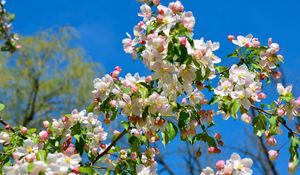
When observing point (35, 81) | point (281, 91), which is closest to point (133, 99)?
point (281, 91)

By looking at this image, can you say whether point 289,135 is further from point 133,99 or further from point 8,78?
point 8,78

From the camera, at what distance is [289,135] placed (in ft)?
6.48

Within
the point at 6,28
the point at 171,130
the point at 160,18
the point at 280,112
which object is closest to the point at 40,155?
the point at 171,130

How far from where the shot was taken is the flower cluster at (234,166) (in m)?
1.78

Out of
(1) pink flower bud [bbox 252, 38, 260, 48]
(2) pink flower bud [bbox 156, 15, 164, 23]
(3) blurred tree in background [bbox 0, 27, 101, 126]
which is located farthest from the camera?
(3) blurred tree in background [bbox 0, 27, 101, 126]

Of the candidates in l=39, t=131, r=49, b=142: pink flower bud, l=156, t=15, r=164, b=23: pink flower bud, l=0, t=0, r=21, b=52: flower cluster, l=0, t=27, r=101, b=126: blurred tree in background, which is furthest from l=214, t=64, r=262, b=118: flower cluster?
l=0, t=27, r=101, b=126: blurred tree in background

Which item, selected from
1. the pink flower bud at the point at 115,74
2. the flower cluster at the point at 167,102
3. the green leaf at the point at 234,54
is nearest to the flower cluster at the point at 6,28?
the flower cluster at the point at 167,102

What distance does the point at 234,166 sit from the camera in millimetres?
1812

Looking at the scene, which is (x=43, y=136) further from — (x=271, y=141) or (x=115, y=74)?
(x=271, y=141)

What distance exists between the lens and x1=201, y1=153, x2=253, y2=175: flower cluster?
1.78m

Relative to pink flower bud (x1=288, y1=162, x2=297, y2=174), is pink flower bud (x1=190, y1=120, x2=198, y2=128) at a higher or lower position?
higher

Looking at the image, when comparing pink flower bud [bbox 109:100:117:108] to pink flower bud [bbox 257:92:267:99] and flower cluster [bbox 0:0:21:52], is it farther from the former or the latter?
flower cluster [bbox 0:0:21:52]

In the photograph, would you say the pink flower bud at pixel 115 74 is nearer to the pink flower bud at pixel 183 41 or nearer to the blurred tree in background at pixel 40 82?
the pink flower bud at pixel 183 41

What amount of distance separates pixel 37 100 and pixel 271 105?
32.3 feet
